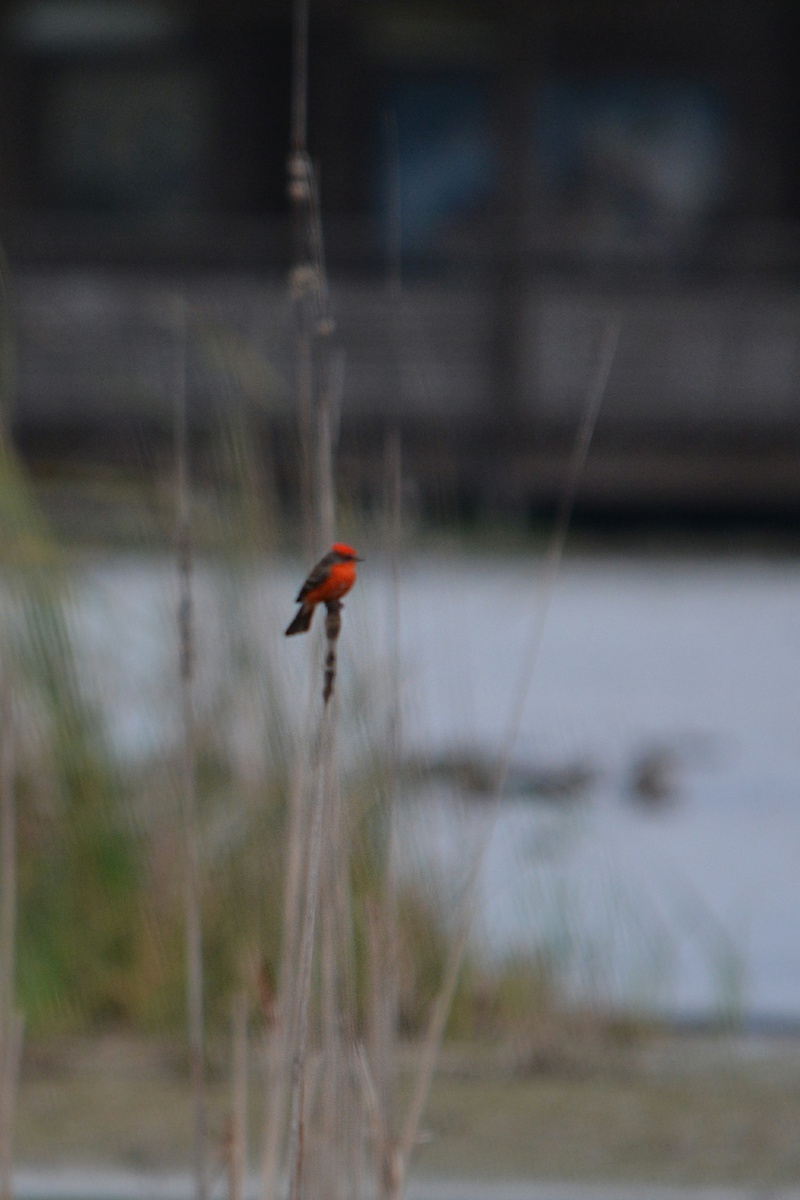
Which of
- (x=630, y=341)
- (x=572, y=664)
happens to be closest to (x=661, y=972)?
(x=572, y=664)

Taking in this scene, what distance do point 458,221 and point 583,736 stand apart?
20.0 feet

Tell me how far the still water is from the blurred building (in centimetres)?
135

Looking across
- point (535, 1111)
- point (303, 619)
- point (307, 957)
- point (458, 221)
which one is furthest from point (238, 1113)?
point (458, 221)

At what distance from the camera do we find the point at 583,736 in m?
4.91

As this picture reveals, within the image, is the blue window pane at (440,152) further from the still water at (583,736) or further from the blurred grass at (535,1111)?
the blurred grass at (535,1111)

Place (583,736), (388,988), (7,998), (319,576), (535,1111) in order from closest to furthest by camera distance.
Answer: (319,576) < (388,988) < (7,998) < (535,1111) < (583,736)

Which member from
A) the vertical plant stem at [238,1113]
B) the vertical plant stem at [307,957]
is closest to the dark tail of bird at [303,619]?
the vertical plant stem at [307,957]

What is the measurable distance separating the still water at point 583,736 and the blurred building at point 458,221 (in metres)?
1.35

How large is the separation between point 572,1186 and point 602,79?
29.1ft

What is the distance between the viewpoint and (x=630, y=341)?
884cm

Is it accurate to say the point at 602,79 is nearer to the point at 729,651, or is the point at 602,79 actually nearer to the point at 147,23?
the point at 147,23

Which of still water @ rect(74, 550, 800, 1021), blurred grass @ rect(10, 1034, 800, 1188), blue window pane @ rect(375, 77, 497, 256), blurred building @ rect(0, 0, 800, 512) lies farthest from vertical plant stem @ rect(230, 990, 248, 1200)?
blue window pane @ rect(375, 77, 497, 256)

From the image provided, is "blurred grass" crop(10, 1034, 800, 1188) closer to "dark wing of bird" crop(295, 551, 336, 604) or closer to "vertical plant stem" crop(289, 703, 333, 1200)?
"vertical plant stem" crop(289, 703, 333, 1200)

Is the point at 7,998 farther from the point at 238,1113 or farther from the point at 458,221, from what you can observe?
the point at 458,221
